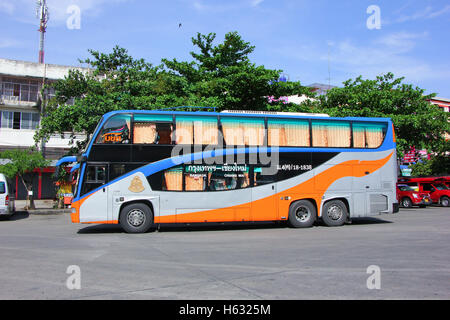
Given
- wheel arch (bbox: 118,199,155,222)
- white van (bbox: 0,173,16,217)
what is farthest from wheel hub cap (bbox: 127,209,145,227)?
white van (bbox: 0,173,16,217)

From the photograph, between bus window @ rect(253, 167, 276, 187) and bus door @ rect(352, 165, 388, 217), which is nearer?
bus window @ rect(253, 167, 276, 187)

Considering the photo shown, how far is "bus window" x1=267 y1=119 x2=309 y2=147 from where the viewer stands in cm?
1384

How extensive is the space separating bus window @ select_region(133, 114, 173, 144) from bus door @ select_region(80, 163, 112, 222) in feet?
4.98

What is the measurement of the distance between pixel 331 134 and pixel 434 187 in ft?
63.7

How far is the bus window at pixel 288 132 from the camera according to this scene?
13836 mm

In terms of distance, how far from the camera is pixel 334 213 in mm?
14594

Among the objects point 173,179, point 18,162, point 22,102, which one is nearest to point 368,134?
point 173,179

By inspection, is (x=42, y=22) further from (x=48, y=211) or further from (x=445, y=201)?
(x=445, y=201)

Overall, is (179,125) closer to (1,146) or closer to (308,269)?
(308,269)

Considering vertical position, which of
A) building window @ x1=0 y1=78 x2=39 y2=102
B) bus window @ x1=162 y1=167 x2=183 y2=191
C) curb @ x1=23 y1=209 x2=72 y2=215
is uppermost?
building window @ x1=0 y1=78 x2=39 y2=102

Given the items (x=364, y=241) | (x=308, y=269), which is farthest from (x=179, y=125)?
(x=308, y=269)

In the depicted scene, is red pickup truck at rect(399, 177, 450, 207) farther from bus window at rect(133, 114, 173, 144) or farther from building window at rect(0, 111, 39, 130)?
building window at rect(0, 111, 39, 130)

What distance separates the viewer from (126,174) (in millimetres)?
12969


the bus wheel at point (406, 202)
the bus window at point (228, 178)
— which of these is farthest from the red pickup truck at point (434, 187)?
the bus window at point (228, 178)
